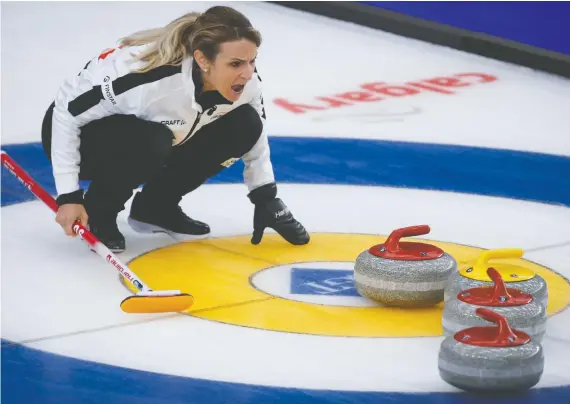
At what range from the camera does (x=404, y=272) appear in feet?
11.7

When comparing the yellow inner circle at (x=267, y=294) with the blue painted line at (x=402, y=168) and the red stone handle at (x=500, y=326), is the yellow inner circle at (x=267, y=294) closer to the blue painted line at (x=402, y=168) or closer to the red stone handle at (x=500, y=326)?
the red stone handle at (x=500, y=326)

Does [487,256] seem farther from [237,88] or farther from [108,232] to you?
[108,232]

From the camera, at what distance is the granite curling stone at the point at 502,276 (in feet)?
11.1

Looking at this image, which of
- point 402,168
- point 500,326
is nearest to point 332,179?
point 402,168

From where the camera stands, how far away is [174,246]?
14.5 feet

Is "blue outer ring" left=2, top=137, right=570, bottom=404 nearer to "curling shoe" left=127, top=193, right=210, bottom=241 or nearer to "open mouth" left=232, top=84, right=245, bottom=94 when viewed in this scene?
"curling shoe" left=127, top=193, right=210, bottom=241

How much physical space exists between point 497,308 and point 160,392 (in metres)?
0.85

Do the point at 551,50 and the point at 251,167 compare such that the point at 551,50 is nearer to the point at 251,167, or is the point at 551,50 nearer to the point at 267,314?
the point at 251,167

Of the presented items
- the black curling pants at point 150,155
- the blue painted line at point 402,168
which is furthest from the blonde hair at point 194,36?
the blue painted line at point 402,168

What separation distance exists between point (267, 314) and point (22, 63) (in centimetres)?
454

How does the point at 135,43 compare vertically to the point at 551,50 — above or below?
above

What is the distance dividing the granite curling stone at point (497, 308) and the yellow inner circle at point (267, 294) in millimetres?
249

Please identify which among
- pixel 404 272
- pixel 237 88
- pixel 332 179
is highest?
pixel 237 88

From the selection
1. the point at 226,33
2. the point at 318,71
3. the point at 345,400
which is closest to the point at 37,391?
the point at 345,400
